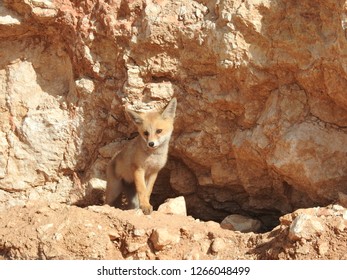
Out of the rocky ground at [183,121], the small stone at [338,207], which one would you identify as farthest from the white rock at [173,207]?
the small stone at [338,207]

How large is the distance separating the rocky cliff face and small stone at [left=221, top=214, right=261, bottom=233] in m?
0.43

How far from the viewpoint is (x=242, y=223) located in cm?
645

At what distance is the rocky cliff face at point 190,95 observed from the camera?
599 cm

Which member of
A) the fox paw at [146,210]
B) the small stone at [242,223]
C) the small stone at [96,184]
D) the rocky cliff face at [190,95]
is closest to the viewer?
the rocky cliff face at [190,95]

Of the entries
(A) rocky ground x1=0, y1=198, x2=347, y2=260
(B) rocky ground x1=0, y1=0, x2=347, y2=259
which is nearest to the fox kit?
(B) rocky ground x1=0, y1=0, x2=347, y2=259

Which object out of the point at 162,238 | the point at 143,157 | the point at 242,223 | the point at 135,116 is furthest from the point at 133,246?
the point at 135,116

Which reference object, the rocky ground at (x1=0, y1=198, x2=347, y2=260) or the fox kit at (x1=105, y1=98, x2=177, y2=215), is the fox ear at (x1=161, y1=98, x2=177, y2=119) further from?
the rocky ground at (x1=0, y1=198, x2=347, y2=260)

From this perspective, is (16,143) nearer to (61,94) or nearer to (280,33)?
(61,94)

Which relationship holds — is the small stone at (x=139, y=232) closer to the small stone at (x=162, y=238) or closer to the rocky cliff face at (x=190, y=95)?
the small stone at (x=162, y=238)

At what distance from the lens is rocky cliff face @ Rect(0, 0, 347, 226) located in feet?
19.7

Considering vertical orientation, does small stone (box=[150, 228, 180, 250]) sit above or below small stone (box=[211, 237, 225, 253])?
below

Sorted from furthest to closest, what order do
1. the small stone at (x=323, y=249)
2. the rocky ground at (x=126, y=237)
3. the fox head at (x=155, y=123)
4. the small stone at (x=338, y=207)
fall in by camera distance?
the fox head at (x=155, y=123), the small stone at (x=338, y=207), the rocky ground at (x=126, y=237), the small stone at (x=323, y=249)

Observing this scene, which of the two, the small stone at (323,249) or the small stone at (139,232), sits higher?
the small stone at (323,249)

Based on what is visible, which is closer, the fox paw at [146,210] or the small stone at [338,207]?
the small stone at [338,207]
